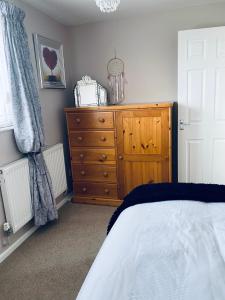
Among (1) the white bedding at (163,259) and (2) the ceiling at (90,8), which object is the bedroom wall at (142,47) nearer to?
(2) the ceiling at (90,8)

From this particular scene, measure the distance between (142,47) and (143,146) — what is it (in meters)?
1.29

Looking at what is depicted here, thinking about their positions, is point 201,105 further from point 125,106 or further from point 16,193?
point 16,193

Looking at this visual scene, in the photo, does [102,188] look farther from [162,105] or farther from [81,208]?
[162,105]

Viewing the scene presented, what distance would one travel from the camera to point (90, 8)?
2.65 m

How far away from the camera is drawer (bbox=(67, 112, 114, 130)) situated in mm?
2796

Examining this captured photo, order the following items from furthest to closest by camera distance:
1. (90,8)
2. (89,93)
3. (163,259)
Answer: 1. (89,93)
2. (90,8)
3. (163,259)

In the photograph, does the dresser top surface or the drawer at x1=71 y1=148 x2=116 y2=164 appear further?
the drawer at x1=71 y1=148 x2=116 y2=164

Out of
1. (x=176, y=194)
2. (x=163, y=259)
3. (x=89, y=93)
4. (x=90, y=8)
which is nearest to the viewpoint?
(x=163, y=259)

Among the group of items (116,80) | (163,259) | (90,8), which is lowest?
(163,259)

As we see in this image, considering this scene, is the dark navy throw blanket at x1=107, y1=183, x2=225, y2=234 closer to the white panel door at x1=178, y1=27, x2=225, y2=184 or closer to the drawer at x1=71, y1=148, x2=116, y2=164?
the drawer at x1=71, y1=148, x2=116, y2=164

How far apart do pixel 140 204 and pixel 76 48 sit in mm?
2596

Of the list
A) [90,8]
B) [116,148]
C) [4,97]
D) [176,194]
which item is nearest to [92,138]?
[116,148]

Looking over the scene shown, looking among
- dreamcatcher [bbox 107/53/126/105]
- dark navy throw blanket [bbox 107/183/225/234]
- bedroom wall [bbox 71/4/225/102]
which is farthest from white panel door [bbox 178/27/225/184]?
dark navy throw blanket [bbox 107/183/225/234]

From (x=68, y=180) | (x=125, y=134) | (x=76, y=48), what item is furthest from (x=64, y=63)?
(x=68, y=180)
